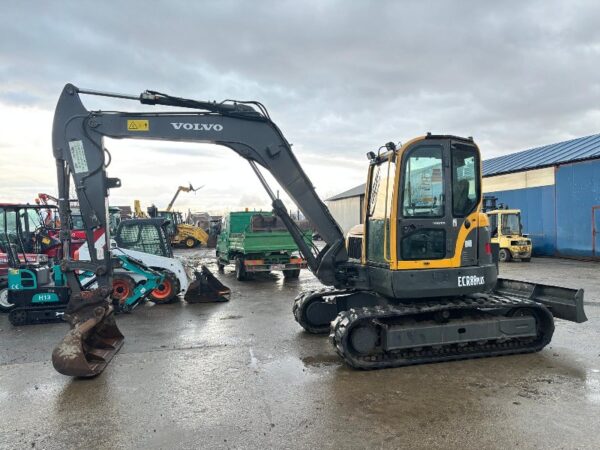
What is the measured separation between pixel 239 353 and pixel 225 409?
186 cm

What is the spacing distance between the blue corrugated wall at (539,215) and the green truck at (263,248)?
1339 centimetres

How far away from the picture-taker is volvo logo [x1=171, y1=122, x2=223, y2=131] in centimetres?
609

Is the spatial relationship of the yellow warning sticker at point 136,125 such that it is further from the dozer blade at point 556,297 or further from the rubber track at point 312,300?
the dozer blade at point 556,297

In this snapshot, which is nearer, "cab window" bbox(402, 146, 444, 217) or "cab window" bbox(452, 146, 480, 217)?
"cab window" bbox(402, 146, 444, 217)

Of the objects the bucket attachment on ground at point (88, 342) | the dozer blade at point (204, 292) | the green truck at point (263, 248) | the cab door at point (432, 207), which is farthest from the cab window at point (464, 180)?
the green truck at point (263, 248)

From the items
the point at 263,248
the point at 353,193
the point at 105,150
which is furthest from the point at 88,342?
the point at 353,193

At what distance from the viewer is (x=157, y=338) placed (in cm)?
729

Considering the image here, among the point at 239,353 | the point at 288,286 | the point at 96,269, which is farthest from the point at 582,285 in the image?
the point at 96,269

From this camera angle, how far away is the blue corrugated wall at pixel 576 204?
18.8 meters

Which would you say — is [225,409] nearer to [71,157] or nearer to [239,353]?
[239,353]

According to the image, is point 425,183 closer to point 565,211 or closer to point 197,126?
point 197,126

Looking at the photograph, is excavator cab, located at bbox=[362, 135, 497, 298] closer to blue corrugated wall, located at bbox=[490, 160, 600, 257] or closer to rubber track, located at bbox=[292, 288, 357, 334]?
rubber track, located at bbox=[292, 288, 357, 334]

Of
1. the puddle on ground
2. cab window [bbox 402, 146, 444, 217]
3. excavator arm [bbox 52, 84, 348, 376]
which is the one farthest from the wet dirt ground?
cab window [bbox 402, 146, 444, 217]

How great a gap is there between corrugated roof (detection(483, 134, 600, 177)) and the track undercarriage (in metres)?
15.4
